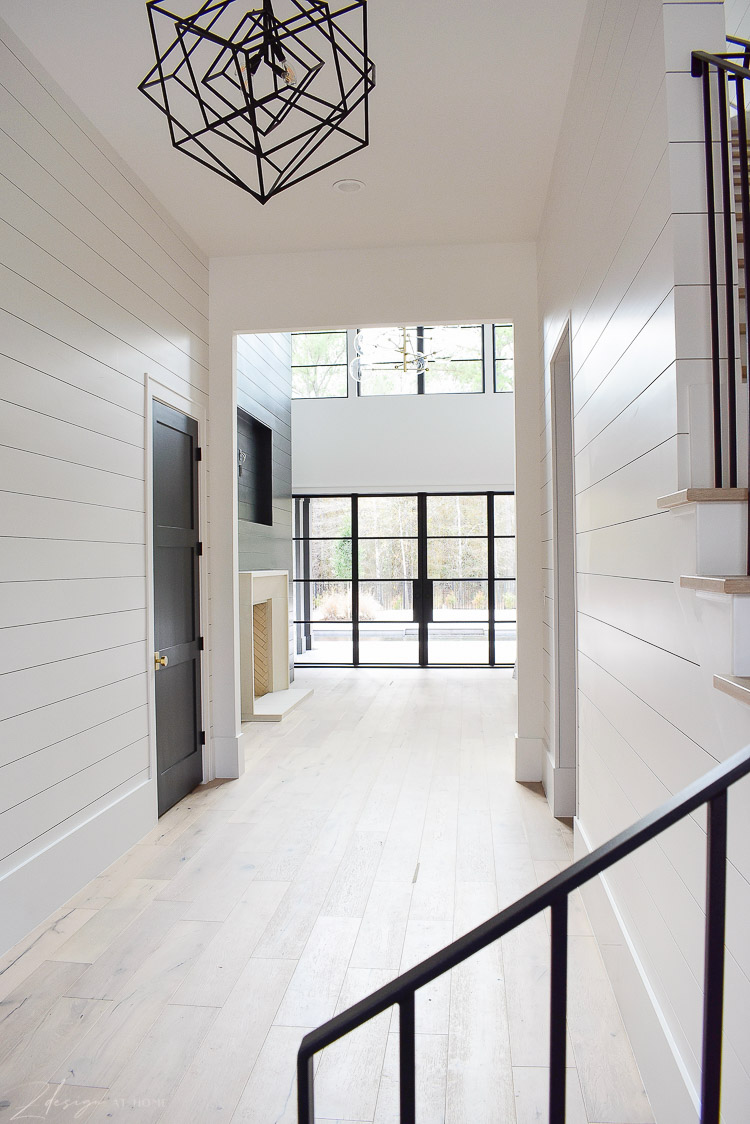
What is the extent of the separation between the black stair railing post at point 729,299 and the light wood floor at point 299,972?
154cm

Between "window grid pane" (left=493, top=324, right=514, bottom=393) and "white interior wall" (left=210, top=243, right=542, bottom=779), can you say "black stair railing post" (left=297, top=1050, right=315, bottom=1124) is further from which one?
"window grid pane" (left=493, top=324, right=514, bottom=393)

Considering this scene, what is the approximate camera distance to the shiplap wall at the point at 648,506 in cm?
147

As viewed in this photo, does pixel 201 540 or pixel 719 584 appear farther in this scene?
pixel 201 540

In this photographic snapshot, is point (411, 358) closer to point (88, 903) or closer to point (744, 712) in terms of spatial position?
point (88, 903)

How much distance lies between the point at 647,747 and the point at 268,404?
230 inches

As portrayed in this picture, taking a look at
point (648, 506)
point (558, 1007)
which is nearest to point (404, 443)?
point (648, 506)

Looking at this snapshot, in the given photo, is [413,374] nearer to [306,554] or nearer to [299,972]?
[306,554]

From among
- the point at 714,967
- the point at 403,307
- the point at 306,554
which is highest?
the point at 403,307

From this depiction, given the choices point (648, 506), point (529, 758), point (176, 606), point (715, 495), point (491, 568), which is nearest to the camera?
point (715, 495)

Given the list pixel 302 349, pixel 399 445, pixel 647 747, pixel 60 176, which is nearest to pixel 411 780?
pixel 647 747

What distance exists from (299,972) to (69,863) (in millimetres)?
1075

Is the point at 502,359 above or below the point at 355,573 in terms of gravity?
above

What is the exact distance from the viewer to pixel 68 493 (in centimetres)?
286

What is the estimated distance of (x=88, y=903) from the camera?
2.81 metres
